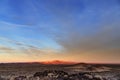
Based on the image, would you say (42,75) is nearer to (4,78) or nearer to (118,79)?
(4,78)

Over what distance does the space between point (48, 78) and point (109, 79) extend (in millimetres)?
9340

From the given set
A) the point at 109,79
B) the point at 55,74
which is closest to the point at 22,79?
the point at 55,74

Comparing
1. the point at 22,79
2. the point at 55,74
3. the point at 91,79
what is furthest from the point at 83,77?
the point at 22,79

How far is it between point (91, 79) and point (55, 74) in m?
5.20

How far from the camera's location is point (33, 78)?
44.3 m

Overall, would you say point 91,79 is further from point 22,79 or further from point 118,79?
point 22,79

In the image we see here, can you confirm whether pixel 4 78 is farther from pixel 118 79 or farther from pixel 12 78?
pixel 118 79

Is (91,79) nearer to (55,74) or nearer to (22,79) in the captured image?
(55,74)

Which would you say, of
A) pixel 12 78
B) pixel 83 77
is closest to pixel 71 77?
pixel 83 77

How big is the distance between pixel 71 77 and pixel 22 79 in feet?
21.8

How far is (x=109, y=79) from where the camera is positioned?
46812 millimetres

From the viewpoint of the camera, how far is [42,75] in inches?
1794

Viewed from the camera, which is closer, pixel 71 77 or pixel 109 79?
pixel 71 77

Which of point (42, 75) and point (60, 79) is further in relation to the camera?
point (42, 75)
